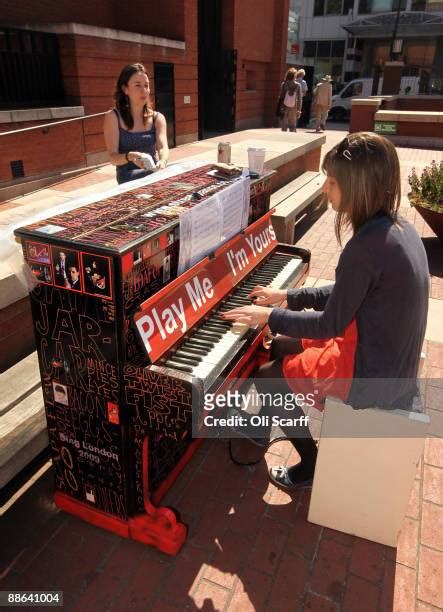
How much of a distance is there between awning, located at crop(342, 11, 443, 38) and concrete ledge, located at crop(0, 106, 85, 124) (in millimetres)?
36491

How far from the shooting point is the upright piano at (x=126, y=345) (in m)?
2.08

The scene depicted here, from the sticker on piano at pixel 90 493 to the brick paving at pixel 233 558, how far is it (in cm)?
18

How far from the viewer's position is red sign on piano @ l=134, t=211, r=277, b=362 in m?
2.25

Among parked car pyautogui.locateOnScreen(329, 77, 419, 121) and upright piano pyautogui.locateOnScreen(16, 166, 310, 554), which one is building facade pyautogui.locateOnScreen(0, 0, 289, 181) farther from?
parked car pyautogui.locateOnScreen(329, 77, 419, 121)

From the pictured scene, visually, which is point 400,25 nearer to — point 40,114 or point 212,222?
point 40,114

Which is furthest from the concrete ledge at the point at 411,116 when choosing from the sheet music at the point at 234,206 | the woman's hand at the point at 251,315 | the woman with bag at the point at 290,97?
the woman's hand at the point at 251,315

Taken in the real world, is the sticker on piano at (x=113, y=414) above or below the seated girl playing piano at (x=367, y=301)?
below

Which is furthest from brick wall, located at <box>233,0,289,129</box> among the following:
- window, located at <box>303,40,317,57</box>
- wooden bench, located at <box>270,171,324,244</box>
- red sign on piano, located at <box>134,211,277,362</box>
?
window, located at <box>303,40,317,57</box>

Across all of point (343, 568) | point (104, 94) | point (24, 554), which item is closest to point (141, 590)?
point (24, 554)

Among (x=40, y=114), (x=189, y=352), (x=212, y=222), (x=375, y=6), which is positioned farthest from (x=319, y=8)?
(x=189, y=352)

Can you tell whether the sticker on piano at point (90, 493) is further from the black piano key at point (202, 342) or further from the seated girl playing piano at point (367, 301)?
the seated girl playing piano at point (367, 301)

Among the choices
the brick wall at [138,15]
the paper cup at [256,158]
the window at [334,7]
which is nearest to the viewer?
the paper cup at [256,158]

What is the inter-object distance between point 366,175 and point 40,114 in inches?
326

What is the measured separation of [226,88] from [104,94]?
916 centimetres
